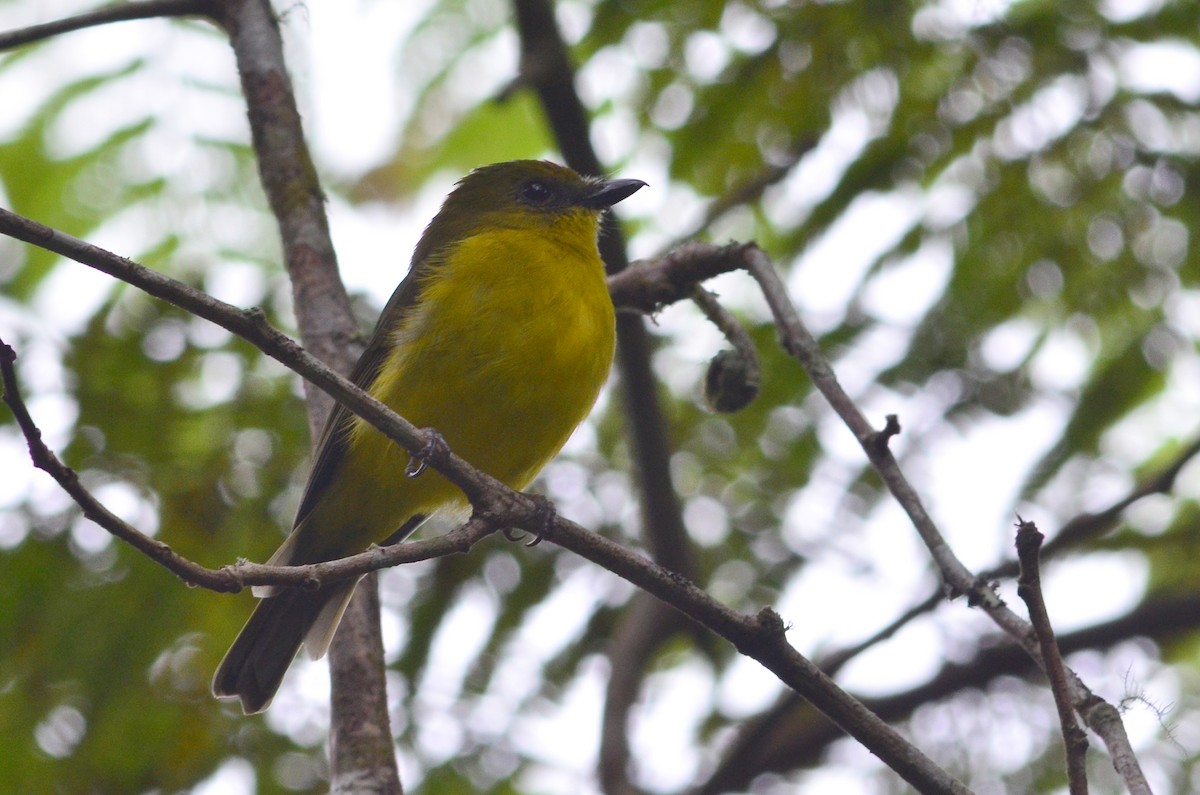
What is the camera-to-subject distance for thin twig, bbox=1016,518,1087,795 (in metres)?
2.17

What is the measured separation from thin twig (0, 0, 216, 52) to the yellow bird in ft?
3.60

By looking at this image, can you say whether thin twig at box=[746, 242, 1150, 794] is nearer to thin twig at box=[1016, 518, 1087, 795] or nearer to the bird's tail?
thin twig at box=[1016, 518, 1087, 795]

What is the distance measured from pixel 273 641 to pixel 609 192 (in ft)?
6.58

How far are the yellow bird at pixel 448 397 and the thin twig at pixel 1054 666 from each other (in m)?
2.04

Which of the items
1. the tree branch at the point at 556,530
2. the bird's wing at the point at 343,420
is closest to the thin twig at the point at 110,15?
the bird's wing at the point at 343,420

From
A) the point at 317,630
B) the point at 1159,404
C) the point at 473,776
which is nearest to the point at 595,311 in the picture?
the point at 317,630

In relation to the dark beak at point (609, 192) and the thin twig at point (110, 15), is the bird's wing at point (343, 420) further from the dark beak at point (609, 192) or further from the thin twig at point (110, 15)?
the thin twig at point (110, 15)

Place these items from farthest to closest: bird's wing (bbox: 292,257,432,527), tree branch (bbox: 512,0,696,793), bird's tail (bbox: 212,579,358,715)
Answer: tree branch (bbox: 512,0,696,793) < bird's tail (bbox: 212,579,358,715) < bird's wing (bbox: 292,257,432,527)

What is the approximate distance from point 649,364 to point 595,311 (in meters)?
1.01

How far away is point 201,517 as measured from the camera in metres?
4.91

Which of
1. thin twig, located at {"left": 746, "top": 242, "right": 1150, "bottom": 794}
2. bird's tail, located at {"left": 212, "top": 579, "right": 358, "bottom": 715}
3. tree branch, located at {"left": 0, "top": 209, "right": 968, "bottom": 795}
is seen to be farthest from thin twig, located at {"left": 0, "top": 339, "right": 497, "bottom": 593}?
bird's tail, located at {"left": 212, "top": 579, "right": 358, "bottom": 715}

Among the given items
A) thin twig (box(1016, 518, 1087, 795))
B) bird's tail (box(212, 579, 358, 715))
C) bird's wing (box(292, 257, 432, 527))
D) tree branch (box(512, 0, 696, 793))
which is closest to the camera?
thin twig (box(1016, 518, 1087, 795))

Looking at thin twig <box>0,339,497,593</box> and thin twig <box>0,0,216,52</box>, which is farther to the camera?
thin twig <box>0,0,216,52</box>

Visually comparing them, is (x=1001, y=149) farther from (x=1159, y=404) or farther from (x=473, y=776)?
(x=473, y=776)
